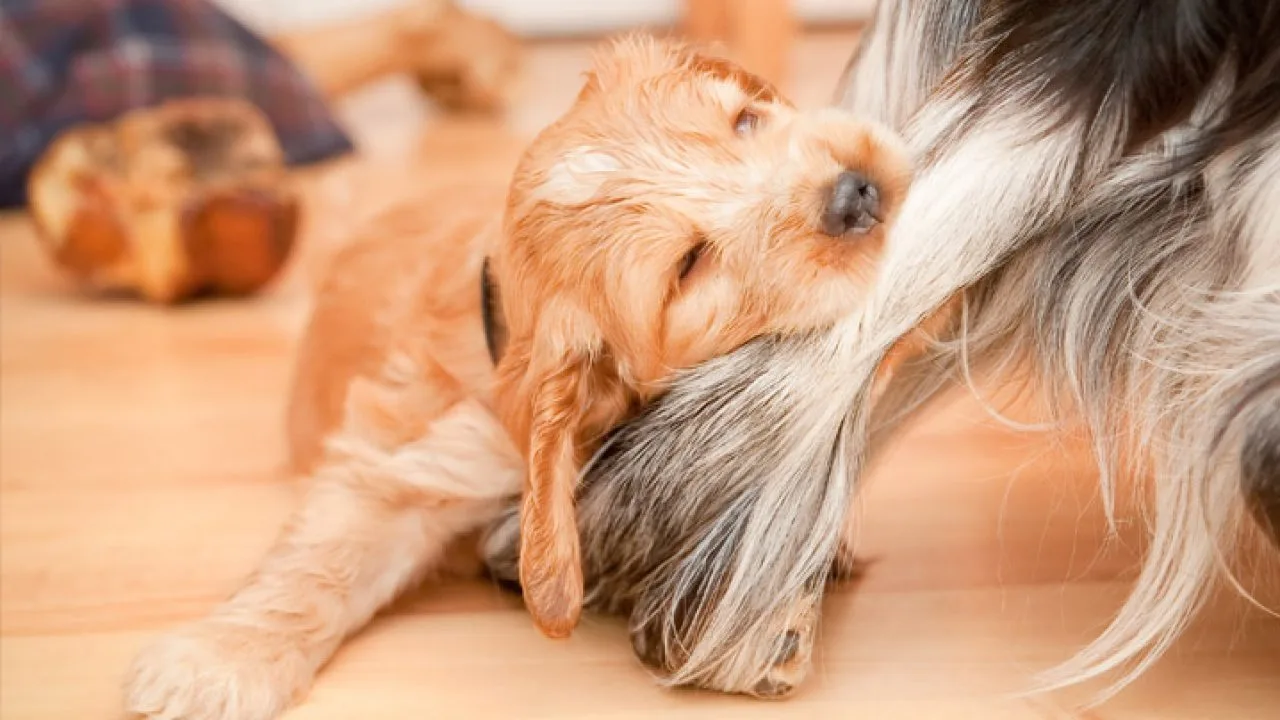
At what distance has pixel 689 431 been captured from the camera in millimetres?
1006

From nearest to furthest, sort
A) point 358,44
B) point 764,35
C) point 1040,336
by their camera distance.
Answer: point 1040,336 < point 358,44 < point 764,35

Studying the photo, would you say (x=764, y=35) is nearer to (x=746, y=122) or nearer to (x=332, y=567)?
(x=746, y=122)

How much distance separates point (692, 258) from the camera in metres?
1.07

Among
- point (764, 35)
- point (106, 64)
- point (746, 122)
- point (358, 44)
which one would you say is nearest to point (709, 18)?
point (764, 35)

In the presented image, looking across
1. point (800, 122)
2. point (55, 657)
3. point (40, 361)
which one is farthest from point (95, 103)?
point (800, 122)

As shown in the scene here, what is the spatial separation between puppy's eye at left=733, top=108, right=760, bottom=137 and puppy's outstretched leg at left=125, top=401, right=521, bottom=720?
1.04 feet

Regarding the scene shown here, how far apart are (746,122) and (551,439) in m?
0.33

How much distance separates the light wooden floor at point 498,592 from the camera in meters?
1.03

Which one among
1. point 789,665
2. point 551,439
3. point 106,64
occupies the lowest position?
point 106,64

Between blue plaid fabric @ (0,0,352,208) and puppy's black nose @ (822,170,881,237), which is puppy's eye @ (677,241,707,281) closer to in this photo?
puppy's black nose @ (822,170,881,237)

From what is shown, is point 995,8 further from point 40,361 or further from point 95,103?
point 95,103

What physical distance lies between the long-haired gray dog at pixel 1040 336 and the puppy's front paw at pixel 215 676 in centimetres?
26

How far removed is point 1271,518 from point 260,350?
4.57ft

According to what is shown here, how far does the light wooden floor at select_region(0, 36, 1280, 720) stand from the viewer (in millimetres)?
1026
